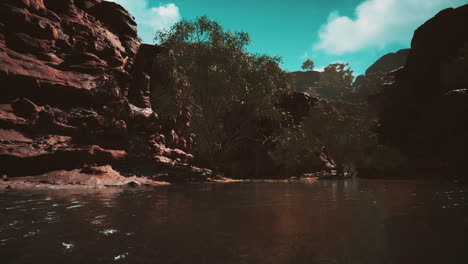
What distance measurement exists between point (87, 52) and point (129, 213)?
27830mm

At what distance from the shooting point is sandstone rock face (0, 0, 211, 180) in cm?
2092

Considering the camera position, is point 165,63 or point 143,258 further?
point 165,63

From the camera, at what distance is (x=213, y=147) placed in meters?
33.2

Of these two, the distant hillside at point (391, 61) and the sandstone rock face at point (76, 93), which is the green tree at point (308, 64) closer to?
the distant hillside at point (391, 61)

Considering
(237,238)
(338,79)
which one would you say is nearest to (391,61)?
(338,79)

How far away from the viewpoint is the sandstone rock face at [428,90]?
98.7 ft

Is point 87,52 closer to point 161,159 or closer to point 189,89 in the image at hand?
point 189,89

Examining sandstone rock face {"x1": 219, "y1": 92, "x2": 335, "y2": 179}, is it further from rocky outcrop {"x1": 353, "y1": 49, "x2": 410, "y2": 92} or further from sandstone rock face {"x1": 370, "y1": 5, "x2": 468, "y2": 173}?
rocky outcrop {"x1": 353, "y1": 49, "x2": 410, "y2": 92}

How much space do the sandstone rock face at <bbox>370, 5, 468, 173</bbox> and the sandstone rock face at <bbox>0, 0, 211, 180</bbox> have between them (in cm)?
2671

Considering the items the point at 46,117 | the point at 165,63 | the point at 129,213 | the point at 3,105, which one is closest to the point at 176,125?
the point at 165,63

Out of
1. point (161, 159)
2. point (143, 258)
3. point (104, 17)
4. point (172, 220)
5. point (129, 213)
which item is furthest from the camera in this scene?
point (104, 17)

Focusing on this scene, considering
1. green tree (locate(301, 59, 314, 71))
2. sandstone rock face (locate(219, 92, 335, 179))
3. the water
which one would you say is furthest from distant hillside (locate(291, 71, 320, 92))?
the water

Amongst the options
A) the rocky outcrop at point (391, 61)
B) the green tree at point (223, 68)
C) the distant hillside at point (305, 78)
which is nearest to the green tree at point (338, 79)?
the rocky outcrop at point (391, 61)

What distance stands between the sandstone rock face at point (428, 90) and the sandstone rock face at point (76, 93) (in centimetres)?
2671
